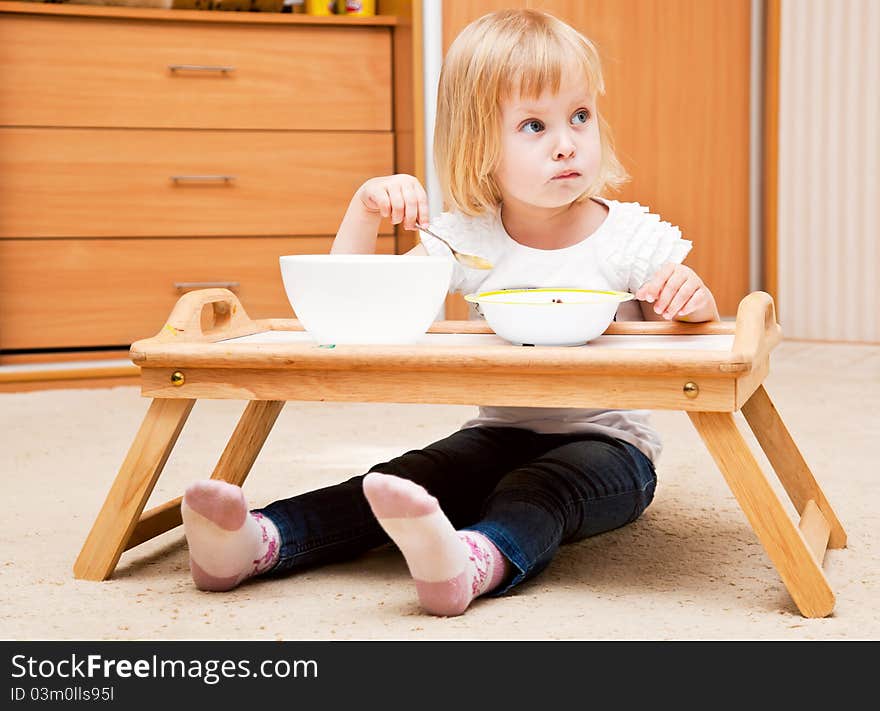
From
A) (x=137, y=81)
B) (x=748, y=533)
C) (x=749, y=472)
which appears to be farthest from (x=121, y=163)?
(x=749, y=472)

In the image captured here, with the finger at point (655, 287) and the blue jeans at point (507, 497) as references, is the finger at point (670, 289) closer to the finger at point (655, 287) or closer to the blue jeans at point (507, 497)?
the finger at point (655, 287)

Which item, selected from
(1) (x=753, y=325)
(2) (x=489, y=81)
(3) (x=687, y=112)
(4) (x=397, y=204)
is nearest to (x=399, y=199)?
(4) (x=397, y=204)

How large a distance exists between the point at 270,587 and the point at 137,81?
5.07ft

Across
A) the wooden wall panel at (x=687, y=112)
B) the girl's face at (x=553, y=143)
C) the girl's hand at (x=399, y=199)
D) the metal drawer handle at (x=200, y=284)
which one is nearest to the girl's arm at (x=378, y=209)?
the girl's hand at (x=399, y=199)

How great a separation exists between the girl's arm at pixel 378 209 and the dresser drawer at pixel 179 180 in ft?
3.89

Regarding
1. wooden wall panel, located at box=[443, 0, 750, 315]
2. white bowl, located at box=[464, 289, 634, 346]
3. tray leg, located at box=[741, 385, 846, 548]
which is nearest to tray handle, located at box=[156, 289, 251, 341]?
white bowl, located at box=[464, 289, 634, 346]

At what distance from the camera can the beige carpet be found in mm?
834

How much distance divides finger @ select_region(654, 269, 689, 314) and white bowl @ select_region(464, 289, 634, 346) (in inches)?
2.1

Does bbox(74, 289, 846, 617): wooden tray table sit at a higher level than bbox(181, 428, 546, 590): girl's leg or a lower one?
higher

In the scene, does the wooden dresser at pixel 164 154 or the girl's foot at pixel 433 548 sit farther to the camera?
the wooden dresser at pixel 164 154

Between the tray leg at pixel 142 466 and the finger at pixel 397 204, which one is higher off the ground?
the finger at pixel 397 204

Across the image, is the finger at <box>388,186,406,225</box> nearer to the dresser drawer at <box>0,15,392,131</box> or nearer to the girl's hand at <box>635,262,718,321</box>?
the girl's hand at <box>635,262,718,321</box>

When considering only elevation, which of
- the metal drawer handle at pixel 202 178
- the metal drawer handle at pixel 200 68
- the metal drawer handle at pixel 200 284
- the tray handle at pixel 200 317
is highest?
the metal drawer handle at pixel 200 68

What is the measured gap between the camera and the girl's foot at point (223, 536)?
843 millimetres
